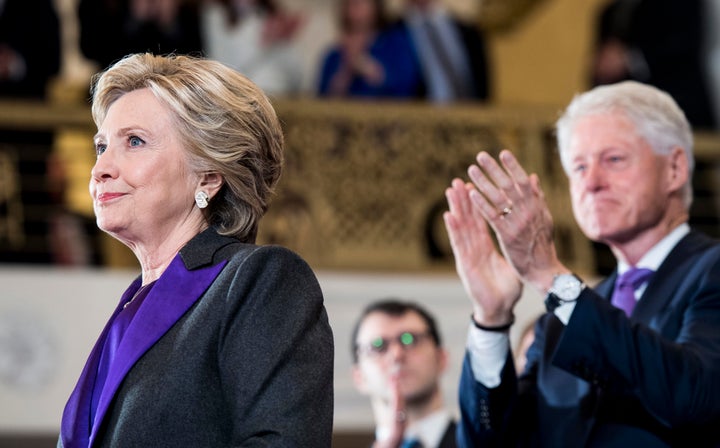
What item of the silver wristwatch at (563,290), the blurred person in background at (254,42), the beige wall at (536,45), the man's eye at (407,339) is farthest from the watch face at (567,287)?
the beige wall at (536,45)

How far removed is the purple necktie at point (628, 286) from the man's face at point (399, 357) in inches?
45.2

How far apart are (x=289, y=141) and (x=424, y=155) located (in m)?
0.98

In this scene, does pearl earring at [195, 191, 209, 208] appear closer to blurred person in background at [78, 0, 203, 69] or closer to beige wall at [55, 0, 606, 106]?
blurred person in background at [78, 0, 203, 69]

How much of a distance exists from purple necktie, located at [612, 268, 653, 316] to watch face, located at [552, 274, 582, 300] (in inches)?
14.5

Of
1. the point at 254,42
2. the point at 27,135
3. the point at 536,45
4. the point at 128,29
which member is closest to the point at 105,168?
the point at 27,135

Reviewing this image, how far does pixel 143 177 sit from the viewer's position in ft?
8.05

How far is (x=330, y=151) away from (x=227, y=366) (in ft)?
22.0

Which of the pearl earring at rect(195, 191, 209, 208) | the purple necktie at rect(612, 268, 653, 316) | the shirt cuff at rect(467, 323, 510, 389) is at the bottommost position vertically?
the shirt cuff at rect(467, 323, 510, 389)

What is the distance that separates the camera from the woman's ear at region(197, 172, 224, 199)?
2.50 m

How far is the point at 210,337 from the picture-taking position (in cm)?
230

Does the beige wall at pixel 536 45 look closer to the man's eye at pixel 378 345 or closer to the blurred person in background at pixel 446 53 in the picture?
the blurred person in background at pixel 446 53

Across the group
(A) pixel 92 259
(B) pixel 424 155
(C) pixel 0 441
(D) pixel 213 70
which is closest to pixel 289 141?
(B) pixel 424 155

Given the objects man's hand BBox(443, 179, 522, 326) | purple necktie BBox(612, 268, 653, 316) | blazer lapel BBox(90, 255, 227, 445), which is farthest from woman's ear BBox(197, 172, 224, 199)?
purple necktie BBox(612, 268, 653, 316)

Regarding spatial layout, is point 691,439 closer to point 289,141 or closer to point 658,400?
point 658,400
